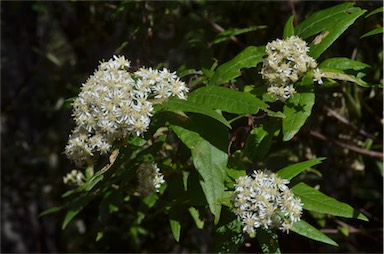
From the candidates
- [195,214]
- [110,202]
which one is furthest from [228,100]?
[110,202]

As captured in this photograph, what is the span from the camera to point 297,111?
1738 mm

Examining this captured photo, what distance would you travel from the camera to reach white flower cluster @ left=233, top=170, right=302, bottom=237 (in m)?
1.64

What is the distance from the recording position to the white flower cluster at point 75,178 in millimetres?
2383

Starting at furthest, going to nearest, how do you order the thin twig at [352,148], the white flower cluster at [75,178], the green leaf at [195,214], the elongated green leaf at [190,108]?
the thin twig at [352,148] < the white flower cluster at [75,178] < the green leaf at [195,214] < the elongated green leaf at [190,108]

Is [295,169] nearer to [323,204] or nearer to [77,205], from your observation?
[323,204]

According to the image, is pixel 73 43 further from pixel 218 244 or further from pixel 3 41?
pixel 218 244

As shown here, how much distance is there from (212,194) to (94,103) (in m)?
0.42

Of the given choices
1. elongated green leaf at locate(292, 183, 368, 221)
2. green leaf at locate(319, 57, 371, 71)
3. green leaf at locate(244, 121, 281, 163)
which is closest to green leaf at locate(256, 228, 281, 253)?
elongated green leaf at locate(292, 183, 368, 221)

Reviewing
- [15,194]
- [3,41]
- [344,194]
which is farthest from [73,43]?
[344,194]

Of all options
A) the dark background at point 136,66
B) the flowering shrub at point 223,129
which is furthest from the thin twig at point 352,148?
the flowering shrub at point 223,129

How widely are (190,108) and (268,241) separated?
0.47m

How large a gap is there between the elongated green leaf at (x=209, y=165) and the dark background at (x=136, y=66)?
547 millimetres

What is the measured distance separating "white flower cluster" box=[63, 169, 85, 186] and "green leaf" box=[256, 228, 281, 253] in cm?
91

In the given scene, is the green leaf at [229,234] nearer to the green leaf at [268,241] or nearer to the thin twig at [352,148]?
the green leaf at [268,241]
